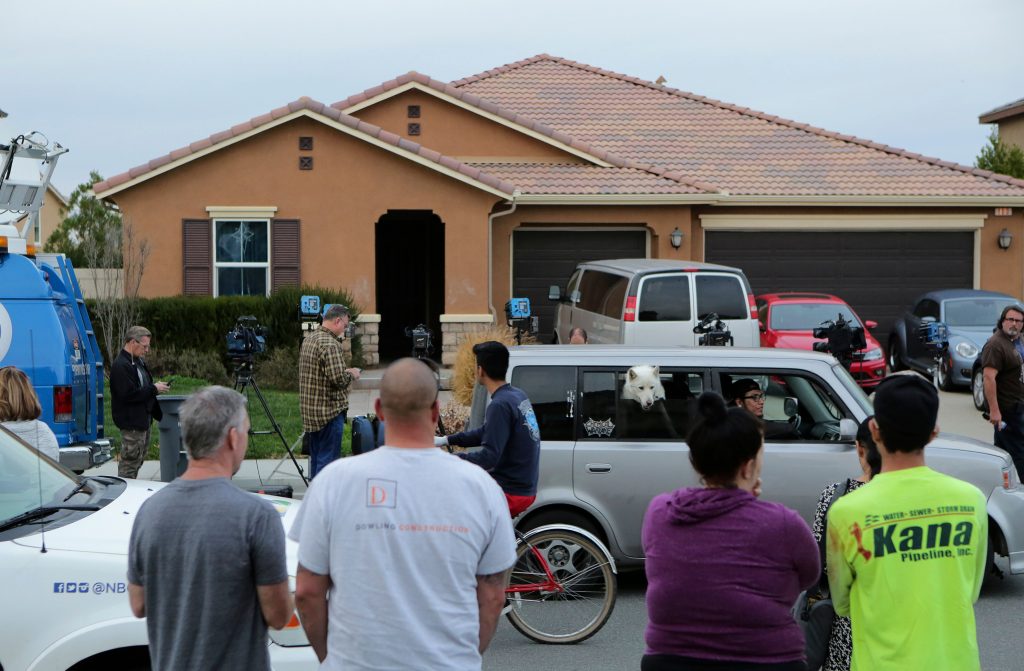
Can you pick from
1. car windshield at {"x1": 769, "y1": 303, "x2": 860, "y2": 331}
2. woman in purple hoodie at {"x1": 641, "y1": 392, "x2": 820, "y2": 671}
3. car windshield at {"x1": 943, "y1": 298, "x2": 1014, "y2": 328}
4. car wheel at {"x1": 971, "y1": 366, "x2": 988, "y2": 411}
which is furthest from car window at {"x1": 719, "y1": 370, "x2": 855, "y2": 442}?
car windshield at {"x1": 943, "y1": 298, "x2": 1014, "y2": 328}

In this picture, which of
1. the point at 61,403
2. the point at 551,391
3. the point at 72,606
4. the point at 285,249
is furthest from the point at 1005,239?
the point at 72,606

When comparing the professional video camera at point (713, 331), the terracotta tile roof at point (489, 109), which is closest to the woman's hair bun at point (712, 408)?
the professional video camera at point (713, 331)

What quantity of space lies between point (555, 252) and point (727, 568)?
18.8 metres

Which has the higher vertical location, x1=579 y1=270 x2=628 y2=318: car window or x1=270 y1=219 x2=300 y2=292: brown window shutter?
x1=270 y1=219 x2=300 y2=292: brown window shutter

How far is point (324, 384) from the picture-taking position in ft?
34.6

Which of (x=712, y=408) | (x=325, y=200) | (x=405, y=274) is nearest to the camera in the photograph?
(x=712, y=408)

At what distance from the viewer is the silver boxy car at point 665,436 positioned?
25.2 ft

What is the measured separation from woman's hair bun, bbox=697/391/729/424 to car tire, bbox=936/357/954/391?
16.1 m

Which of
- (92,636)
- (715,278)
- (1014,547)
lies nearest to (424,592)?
(92,636)

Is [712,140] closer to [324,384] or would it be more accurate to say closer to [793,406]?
[324,384]

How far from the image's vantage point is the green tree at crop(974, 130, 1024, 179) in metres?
32.7

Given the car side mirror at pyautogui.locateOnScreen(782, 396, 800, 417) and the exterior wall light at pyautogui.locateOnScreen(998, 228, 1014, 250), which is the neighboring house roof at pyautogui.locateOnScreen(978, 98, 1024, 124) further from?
the car side mirror at pyautogui.locateOnScreen(782, 396, 800, 417)

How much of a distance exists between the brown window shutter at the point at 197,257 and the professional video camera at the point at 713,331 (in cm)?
878

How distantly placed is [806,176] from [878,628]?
2075 centimetres
